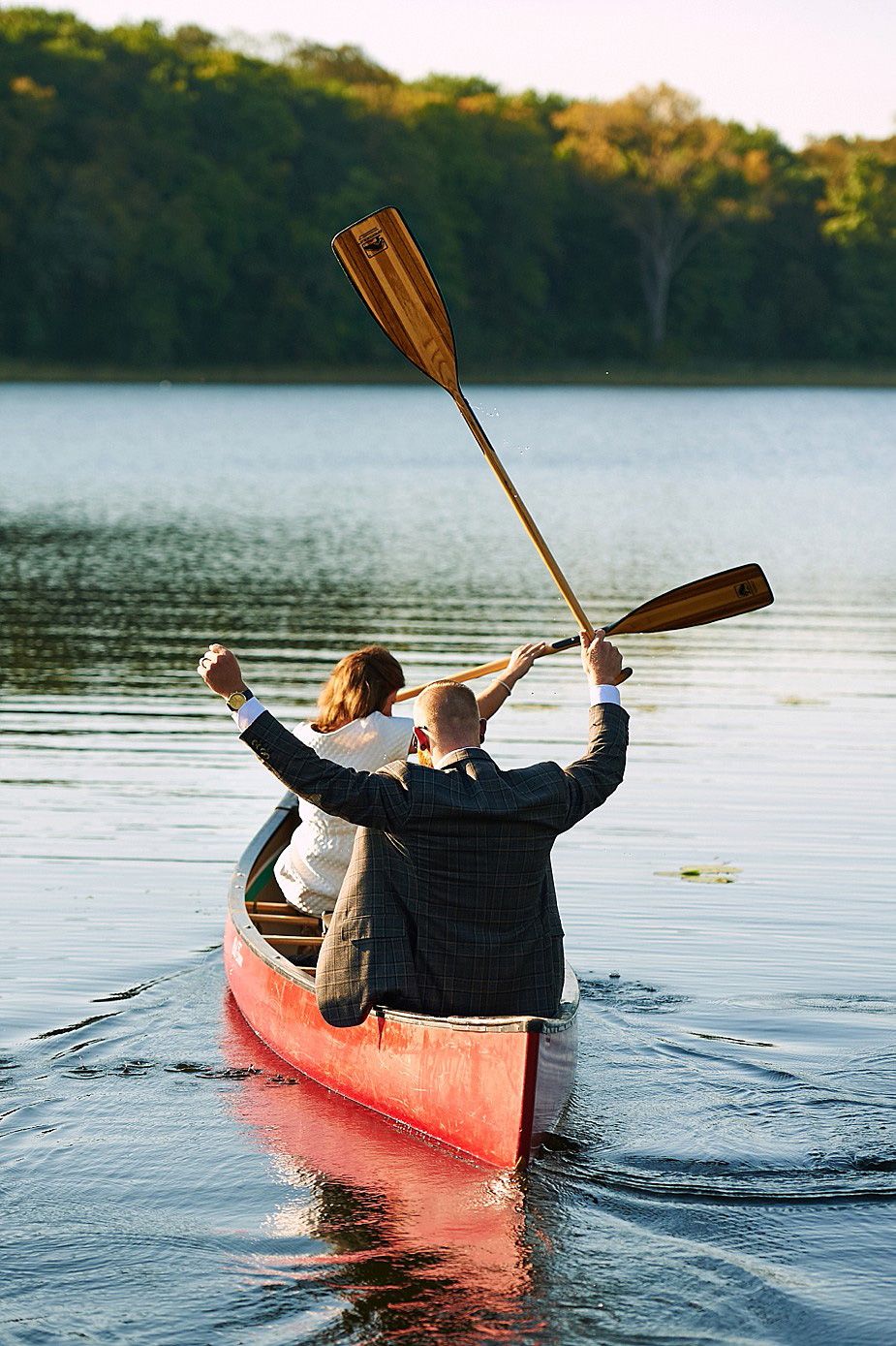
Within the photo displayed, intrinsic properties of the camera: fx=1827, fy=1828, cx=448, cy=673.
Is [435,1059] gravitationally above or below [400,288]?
below

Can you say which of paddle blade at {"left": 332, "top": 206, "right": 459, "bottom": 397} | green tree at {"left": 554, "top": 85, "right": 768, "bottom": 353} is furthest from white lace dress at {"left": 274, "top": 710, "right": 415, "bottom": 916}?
green tree at {"left": 554, "top": 85, "right": 768, "bottom": 353}

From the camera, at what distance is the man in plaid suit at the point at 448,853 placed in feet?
16.4

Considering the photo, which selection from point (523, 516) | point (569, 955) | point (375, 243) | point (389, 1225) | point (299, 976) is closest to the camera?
point (389, 1225)

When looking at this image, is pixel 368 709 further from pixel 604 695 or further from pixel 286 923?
pixel 286 923

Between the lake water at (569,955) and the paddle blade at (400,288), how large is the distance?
81 centimetres

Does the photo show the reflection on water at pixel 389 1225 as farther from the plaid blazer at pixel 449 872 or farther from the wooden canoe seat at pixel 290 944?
the wooden canoe seat at pixel 290 944

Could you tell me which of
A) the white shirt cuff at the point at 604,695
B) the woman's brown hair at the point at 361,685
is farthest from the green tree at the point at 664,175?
the white shirt cuff at the point at 604,695

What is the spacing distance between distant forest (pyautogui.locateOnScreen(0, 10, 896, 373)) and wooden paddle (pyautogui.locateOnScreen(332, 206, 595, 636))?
66.0m

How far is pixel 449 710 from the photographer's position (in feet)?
16.9

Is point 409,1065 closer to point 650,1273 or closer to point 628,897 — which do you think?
point 650,1273

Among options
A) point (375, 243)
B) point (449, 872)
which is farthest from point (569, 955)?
point (375, 243)

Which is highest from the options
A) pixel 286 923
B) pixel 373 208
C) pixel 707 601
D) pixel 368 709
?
pixel 373 208

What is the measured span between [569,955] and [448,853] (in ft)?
8.78

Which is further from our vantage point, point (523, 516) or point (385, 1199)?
point (523, 516)
